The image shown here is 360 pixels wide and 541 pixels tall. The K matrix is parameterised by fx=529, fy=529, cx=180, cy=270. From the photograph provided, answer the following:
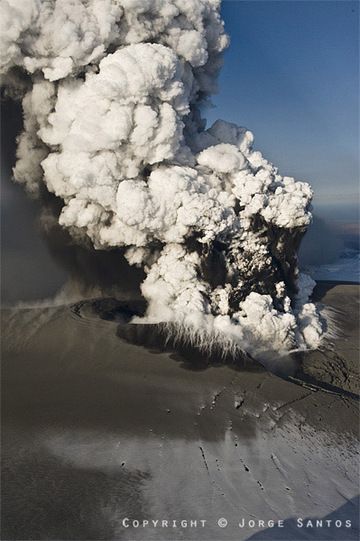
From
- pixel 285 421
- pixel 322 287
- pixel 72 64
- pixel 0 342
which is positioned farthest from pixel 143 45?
pixel 322 287

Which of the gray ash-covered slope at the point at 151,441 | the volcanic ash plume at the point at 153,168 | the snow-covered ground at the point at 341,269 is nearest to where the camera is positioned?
the gray ash-covered slope at the point at 151,441

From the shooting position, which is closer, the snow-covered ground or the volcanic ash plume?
the volcanic ash plume

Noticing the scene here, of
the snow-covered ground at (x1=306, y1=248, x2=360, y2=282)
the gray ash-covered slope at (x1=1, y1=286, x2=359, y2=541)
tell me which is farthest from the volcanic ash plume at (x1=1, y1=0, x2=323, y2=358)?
the snow-covered ground at (x1=306, y1=248, x2=360, y2=282)

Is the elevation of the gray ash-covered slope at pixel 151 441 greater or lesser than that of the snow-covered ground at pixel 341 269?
lesser

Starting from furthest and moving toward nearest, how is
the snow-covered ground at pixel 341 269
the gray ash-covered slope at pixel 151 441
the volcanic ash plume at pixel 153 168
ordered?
the snow-covered ground at pixel 341 269
the volcanic ash plume at pixel 153 168
the gray ash-covered slope at pixel 151 441

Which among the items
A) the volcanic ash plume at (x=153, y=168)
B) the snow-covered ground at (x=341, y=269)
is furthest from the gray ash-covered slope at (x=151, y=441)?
the snow-covered ground at (x=341, y=269)

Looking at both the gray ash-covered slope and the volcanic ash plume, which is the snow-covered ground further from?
the gray ash-covered slope

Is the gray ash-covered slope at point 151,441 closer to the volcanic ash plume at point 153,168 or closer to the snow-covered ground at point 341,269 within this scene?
the volcanic ash plume at point 153,168

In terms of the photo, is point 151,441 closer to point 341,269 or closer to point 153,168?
point 153,168
